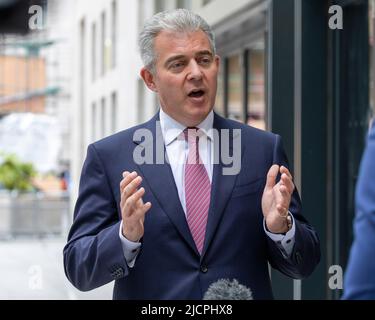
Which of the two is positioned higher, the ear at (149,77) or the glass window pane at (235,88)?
the glass window pane at (235,88)

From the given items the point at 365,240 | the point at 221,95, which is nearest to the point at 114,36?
the point at 221,95

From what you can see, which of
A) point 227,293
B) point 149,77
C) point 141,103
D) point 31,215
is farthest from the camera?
point 31,215

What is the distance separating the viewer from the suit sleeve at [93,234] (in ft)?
4.47

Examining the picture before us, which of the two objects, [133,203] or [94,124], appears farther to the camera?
[94,124]

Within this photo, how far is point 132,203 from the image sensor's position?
1232 millimetres

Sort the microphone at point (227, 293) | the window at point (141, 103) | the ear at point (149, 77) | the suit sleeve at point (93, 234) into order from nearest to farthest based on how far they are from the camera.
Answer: the microphone at point (227, 293) → the suit sleeve at point (93, 234) → the ear at point (149, 77) → the window at point (141, 103)

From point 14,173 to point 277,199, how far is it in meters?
12.3

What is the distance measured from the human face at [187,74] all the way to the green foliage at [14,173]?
38.7 feet

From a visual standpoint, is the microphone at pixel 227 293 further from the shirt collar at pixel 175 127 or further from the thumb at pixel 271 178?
the shirt collar at pixel 175 127

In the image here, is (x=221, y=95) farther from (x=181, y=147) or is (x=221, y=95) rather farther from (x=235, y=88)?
(x=181, y=147)

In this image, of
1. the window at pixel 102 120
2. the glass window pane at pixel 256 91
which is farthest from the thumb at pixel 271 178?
the window at pixel 102 120

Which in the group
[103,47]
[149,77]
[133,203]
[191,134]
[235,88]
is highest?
[103,47]

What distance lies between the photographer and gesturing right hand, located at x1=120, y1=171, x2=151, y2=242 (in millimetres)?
1229

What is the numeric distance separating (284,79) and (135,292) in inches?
74.4
